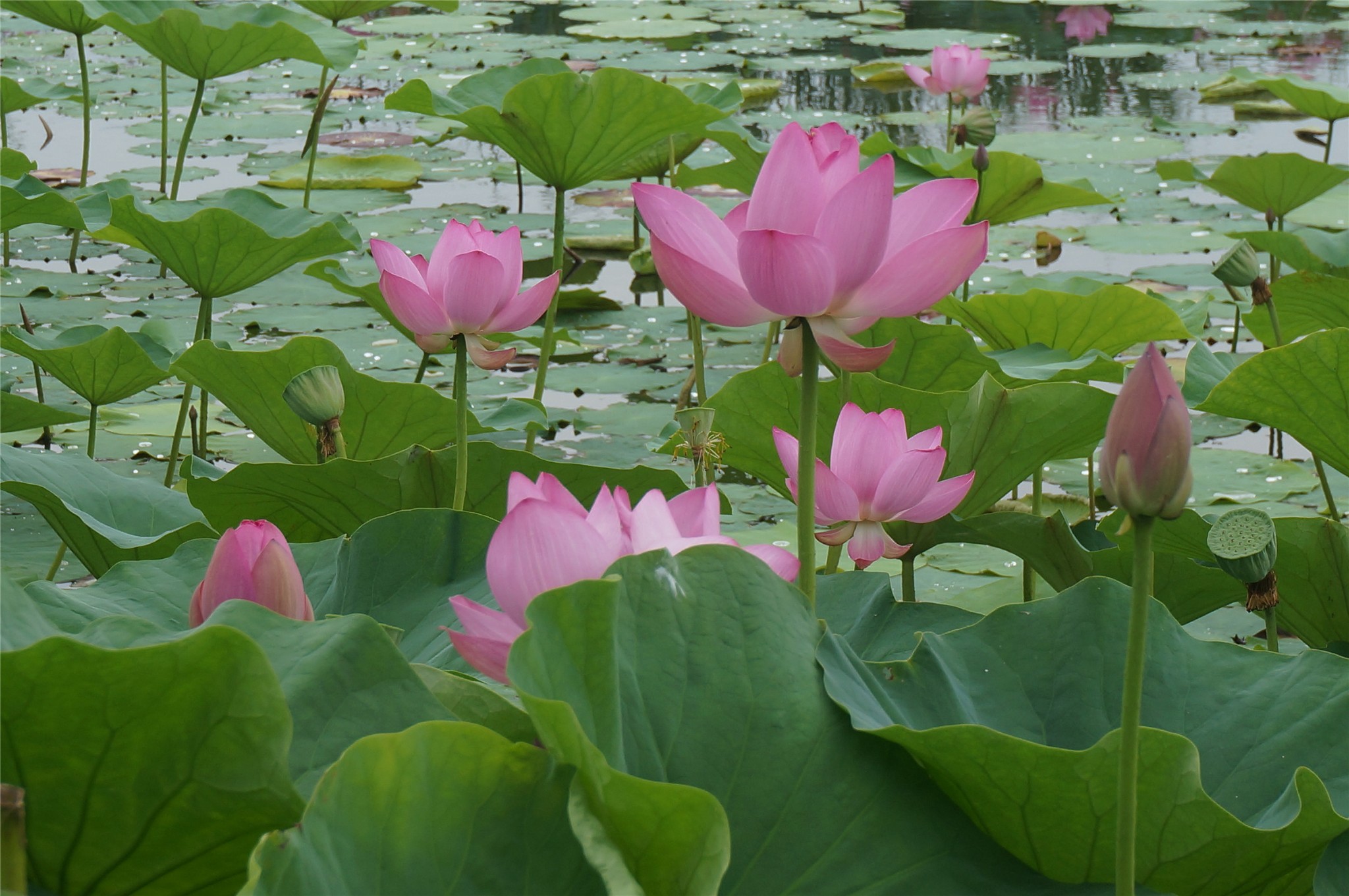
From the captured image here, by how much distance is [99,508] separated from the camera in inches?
45.9

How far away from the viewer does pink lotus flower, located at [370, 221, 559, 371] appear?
1075 mm

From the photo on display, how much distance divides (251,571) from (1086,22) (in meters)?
7.61

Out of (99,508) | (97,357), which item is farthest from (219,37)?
(99,508)

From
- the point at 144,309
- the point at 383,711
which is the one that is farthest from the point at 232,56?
the point at 383,711

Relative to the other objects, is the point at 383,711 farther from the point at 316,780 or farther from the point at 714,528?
the point at 714,528

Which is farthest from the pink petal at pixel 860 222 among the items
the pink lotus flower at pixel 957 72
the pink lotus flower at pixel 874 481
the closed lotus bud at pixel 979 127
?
the pink lotus flower at pixel 957 72

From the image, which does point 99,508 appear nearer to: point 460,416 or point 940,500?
point 460,416

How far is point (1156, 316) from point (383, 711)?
1.47m

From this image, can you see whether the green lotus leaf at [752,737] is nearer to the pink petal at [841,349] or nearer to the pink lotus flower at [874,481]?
the pink petal at [841,349]

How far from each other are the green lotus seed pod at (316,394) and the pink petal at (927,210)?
0.58m

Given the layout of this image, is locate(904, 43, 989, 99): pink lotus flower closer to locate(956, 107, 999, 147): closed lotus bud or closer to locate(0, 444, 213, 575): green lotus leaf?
locate(956, 107, 999, 147): closed lotus bud

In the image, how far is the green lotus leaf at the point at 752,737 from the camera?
1.80ft

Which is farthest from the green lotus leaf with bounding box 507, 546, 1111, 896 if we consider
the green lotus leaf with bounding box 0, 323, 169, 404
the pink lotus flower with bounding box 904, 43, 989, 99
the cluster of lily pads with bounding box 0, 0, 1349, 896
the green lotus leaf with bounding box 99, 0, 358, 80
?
the pink lotus flower with bounding box 904, 43, 989, 99

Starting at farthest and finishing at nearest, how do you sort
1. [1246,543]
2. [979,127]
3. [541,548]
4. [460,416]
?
[979,127] < [460,416] < [1246,543] < [541,548]
